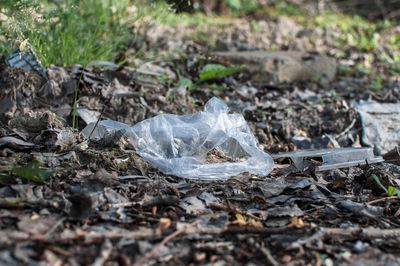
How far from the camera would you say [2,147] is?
191 centimetres

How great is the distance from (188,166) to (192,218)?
0.49 meters

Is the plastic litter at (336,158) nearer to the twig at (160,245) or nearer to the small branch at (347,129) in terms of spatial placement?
the small branch at (347,129)

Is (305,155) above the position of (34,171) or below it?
below

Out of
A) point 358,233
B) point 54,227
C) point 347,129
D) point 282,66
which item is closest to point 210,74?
point 282,66

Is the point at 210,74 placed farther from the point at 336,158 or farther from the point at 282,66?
the point at 336,158

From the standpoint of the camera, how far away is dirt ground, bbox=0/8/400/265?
4.34 feet

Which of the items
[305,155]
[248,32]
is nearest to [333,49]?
[248,32]

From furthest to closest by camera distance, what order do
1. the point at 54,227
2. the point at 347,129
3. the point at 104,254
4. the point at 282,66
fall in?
1. the point at 282,66
2. the point at 347,129
3. the point at 54,227
4. the point at 104,254

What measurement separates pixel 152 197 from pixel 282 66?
3.16m

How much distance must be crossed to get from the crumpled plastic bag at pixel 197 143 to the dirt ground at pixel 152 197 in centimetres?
6

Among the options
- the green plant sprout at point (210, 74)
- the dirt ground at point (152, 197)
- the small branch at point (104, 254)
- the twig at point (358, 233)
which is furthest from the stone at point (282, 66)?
the small branch at point (104, 254)

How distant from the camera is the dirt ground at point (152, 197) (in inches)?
52.1

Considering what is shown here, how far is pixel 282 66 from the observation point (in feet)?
14.6

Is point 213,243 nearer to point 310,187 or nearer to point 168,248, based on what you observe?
point 168,248
